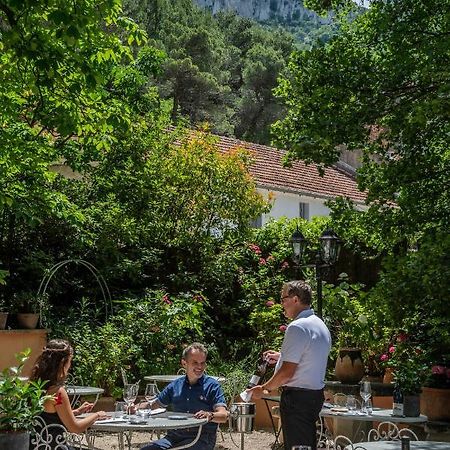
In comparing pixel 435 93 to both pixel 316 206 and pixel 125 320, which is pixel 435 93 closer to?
pixel 125 320

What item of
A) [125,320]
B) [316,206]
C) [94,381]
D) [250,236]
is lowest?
[94,381]

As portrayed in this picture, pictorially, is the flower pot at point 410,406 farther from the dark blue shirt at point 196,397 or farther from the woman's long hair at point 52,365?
the woman's long hair at point 52,365

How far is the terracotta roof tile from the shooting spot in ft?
73.5

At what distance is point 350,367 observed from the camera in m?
11.3

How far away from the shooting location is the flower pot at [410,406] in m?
→ 7.60

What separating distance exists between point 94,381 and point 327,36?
5.69 meters

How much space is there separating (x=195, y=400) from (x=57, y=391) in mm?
1528

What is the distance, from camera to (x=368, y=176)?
1107 centimetres

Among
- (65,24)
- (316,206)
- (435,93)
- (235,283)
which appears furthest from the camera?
(316,206)

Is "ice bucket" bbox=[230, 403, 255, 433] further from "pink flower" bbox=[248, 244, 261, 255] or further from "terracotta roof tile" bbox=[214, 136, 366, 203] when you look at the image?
"terracotta roof tile" bbox=[214, 136, 366, 203]

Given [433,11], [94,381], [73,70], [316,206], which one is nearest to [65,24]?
[73,70]

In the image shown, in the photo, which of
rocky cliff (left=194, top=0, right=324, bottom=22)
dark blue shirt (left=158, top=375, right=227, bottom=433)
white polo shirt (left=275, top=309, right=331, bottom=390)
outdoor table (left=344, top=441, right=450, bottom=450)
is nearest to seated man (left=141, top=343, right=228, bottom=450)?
dark blue shirt (left=158, top=375, right=227, bottom=433)

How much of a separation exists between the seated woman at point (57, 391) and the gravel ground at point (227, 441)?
4882 millimetres

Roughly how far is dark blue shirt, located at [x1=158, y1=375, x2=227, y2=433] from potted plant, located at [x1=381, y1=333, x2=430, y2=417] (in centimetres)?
166
